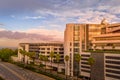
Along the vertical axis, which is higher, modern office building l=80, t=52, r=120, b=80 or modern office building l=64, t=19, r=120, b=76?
modern office building l=64, t=19, r=120, b=76

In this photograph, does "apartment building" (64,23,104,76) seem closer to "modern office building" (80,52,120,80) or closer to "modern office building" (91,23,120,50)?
"modern office building" (91,23,120,50)

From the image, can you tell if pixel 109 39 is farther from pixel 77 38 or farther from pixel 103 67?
pixel 77 38

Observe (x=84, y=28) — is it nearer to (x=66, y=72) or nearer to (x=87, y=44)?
(x=87, y=44)

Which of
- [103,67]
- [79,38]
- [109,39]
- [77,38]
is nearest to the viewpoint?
[103,67]

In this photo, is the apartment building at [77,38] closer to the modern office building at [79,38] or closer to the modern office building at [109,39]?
the modern office building at [79,38]

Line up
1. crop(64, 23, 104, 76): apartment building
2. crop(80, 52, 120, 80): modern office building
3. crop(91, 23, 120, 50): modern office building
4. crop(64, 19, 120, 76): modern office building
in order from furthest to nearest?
crop(64, 23, 104, 76): apartment building → crop(64, 19, 120, 76): modern office building → crop(91, 23, 120, 50): modern office building → crop(80, 52, 120, 80): modern office building

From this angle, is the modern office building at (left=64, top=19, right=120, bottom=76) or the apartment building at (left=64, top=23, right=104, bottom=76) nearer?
the modern office building at (left=64, top=19, right=120, bottom=76)

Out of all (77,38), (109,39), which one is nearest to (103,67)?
(109,39)

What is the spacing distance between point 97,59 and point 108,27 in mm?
28865

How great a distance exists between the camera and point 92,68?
122188 millimetres

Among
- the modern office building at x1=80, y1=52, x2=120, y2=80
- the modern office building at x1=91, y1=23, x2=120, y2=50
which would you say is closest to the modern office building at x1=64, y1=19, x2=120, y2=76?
the modern office building at x1=91, y1=23, x2=120, y2=50

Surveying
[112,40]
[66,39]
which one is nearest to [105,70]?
[112,40]

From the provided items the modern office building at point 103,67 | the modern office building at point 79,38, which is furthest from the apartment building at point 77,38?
the modern office building at point 103,67

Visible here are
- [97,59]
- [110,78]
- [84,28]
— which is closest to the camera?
[110,78]
